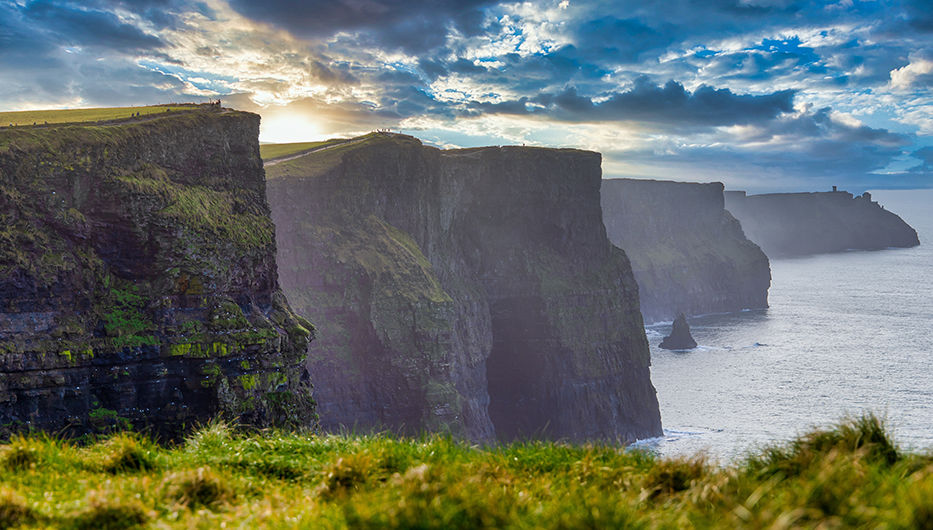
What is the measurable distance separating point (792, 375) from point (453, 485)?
113 metres

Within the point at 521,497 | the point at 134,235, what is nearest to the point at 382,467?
the point at 521,497

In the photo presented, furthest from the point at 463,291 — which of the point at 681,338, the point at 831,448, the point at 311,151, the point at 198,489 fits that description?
the point at 831,448

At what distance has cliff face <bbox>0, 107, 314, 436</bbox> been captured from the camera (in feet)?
102

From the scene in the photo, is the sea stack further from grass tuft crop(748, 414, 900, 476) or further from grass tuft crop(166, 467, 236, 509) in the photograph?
grass tuft crop(166, 467, 236, 509)

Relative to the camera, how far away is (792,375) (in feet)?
354

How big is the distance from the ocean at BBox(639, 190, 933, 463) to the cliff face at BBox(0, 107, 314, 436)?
39973 millimetres

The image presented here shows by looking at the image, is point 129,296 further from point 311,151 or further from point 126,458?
point 311,151

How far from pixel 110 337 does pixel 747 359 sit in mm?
113240

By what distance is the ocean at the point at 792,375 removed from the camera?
3209 inches

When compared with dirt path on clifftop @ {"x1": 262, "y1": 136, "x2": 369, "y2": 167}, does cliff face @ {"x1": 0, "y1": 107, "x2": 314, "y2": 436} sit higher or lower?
lower

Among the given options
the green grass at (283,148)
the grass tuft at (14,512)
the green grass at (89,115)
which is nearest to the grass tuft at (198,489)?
the grass tuft at (14,512)

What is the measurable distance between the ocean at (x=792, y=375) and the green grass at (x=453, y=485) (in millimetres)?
53045

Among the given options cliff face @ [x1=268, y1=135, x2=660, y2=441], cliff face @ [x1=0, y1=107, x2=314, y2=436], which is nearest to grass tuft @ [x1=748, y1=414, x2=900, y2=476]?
Result: cliff face @ [x1=0, y1=107, x2=314, y2=436]

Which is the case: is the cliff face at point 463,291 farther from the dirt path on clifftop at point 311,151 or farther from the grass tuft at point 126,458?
the grass tuft at point 126,458
